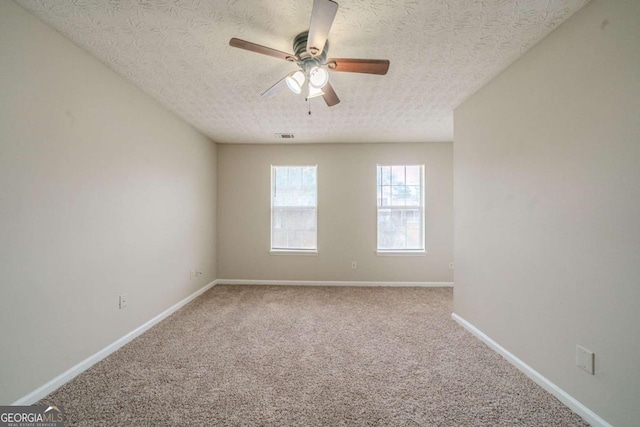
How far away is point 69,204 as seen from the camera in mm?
1729

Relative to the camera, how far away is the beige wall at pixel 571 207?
1238 millimetres

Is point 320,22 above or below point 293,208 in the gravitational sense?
above

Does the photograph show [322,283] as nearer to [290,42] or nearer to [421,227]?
[421,227]

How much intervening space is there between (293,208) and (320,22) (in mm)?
3124

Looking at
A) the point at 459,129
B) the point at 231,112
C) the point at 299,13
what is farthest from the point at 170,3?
the point at 459,129

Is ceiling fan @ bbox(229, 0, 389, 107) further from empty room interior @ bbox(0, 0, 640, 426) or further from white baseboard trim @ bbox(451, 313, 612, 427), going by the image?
white baseboard trim @ bbox(451, 313, 612, 427)

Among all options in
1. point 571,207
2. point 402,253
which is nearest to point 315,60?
point 571,207

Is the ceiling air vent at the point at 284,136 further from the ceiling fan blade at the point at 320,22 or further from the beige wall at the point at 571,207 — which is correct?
the beige wall at the point at 571,207

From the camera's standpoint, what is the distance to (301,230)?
4211 millimetres

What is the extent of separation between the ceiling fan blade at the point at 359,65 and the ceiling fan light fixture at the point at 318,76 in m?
0.08

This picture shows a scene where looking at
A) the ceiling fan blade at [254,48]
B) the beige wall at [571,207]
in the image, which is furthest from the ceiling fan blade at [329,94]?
the beige wall at [571,207]

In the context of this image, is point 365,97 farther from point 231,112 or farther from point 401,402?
point 401,402

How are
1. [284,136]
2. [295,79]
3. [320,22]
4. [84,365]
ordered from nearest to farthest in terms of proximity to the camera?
[320,22] < [295,79] < [84,365] < [284,136]

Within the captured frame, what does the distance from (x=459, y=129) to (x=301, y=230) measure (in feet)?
8.87
